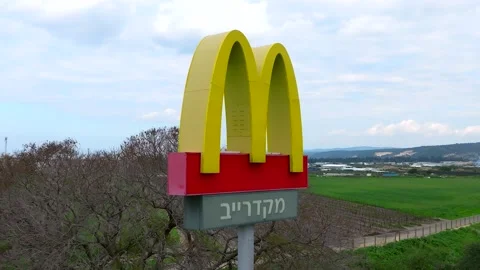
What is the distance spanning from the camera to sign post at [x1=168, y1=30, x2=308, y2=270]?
36.1ft

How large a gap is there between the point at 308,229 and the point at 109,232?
7.80 metres

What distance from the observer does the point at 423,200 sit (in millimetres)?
79562

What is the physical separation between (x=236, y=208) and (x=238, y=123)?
6.26 feet

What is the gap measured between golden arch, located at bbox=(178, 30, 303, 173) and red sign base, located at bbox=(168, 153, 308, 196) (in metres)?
0.20

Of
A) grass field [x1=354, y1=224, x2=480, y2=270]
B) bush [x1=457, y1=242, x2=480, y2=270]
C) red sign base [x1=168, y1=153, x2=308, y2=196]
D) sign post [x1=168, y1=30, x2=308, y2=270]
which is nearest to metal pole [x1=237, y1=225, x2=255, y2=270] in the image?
sign post [x1=168, y1=30, x2=308, y2=270]

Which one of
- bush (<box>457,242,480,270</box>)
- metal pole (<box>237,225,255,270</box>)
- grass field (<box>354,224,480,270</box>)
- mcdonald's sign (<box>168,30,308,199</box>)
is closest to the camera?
mcdonald's sign (<box>168,30,308,199</box>)

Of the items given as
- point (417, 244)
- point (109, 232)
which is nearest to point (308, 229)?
point (109, 232)

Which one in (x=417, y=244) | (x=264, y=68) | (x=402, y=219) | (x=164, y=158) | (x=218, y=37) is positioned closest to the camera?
(x=218, y=37)

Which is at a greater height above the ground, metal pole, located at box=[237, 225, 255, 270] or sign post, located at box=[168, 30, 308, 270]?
sign post, located at box=[168, 30, 308, 270]

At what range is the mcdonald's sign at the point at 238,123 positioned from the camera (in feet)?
35.9

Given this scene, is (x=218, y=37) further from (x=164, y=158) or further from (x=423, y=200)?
(x=423, y=200)

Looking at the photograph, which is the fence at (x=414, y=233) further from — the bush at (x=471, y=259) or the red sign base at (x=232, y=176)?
the red sign base at (x=232, y=176)

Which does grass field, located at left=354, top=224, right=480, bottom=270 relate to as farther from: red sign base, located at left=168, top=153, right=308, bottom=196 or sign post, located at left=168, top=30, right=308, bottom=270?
sign post, located at left=168, top=30, right=308, bottom=270

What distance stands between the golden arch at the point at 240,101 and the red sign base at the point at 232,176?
204 millimetres
